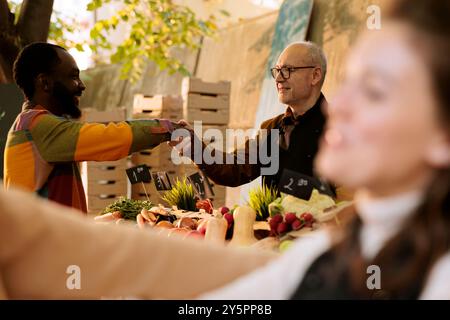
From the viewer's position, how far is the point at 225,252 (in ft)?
3.38

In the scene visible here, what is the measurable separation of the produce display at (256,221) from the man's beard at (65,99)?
46 centimetres

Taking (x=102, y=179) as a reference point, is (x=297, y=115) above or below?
above

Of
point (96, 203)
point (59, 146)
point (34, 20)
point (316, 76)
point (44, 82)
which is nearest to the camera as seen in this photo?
point (59, 146)

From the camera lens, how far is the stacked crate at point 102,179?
6.09 meters

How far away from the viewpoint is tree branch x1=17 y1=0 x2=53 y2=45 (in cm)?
494

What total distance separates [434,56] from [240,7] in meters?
11.2

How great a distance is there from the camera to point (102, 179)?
6160mm

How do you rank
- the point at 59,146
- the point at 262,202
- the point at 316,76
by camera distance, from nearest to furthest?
the point at 262,202
the point at 59,146
the point at 316,76

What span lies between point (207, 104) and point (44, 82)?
10.9 ft

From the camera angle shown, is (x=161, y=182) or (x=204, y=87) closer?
(x=161, y=182)

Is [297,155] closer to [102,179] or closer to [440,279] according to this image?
[440,279]

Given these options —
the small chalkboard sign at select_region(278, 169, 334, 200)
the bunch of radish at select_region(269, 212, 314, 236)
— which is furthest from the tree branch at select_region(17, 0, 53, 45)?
the small chalkboard sign at select_region(278, 169, 334, 200)

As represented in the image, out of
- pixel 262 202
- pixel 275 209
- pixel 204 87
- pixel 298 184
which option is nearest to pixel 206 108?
pixel 204 87

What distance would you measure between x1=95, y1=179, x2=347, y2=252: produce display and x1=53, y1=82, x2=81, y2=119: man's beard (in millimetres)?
460
